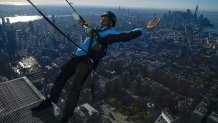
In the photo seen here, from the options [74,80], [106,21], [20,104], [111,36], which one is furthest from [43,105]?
[106,21]

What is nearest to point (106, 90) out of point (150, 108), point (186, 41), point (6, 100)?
point (150, 108)

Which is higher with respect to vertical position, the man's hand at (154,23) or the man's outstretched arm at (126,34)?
the man's hand at (154,23)

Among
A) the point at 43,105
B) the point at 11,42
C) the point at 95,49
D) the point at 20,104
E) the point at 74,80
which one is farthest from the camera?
the point at 11,42

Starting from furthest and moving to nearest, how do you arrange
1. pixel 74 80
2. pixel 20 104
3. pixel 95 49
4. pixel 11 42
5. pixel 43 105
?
pixel 11 42, pixel 20 104, pixel 43 105, pixel 95 49, pixel 74 80

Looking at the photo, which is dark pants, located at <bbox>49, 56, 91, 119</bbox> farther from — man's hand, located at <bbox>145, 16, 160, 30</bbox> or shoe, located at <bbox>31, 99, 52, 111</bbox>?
man's hand, located at <bbox>145, 16, 160, 30</bbox>

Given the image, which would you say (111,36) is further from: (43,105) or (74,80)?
(43,105)

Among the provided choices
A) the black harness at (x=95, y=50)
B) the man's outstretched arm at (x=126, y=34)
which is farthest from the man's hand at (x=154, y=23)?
the black harness at (x=95, y=50)

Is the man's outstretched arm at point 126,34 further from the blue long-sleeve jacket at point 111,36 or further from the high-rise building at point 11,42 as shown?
the high-rise building at point 11,42
